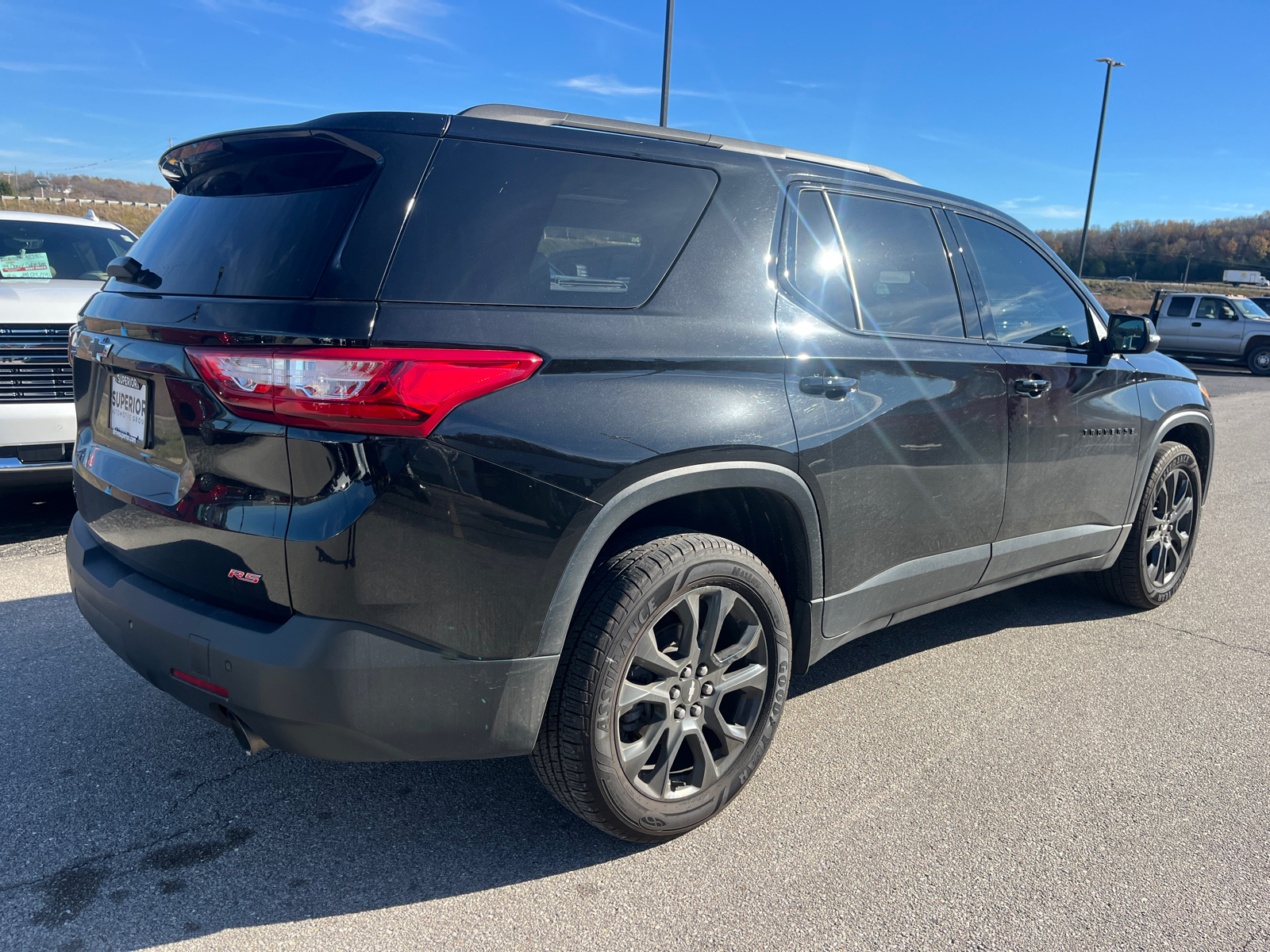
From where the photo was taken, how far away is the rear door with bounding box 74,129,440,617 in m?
1.94

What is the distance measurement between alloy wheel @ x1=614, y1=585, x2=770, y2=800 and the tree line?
64520mm

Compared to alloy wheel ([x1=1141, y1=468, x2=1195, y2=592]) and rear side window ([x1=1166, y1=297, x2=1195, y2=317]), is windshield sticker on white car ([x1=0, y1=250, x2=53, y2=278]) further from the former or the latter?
rear side window ([x1=1166, y1=297, x2=1195, y2=317])

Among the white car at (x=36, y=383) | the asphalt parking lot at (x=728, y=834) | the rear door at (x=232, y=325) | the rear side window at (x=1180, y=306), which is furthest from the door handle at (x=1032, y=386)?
the rear side window at (x=1180, y=306)

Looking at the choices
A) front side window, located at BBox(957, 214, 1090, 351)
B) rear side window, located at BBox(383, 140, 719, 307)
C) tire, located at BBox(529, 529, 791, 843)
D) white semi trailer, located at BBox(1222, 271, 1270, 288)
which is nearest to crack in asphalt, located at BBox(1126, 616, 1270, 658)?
front side window, located at BBox(957, 214, 1090, 351)

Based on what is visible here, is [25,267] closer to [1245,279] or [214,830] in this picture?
[214,830]

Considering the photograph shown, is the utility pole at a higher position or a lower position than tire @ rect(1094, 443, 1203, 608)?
higher

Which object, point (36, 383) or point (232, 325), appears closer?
point (232, 325)

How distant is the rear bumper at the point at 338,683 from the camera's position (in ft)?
6.29

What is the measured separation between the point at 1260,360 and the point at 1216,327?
4.10 feet

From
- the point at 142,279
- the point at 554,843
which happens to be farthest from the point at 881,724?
the point at 142,279

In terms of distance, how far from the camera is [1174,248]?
7719 cm

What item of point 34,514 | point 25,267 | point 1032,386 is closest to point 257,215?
point 1032,386

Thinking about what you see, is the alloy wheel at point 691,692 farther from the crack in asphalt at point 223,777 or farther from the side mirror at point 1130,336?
the side mirror at point 1130,336

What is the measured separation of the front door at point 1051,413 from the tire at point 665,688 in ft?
4.17
